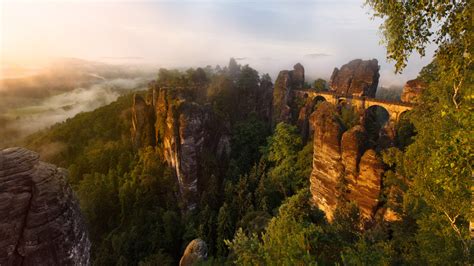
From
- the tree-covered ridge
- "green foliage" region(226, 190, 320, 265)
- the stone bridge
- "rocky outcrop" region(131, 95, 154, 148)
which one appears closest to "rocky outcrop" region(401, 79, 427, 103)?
the stone bridge

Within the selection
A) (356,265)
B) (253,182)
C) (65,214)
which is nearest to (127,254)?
(253,182)

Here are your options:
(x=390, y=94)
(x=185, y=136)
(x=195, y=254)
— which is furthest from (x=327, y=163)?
(x=390, y=94)

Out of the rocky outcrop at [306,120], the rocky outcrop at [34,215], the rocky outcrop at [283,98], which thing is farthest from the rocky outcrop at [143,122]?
the rocky outcrop at [34,215]

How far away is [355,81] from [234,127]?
23.0 m

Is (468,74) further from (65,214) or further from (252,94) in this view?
(252,94)

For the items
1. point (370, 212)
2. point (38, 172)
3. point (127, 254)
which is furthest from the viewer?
point (127, 254)

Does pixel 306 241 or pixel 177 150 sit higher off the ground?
pixel 306 241

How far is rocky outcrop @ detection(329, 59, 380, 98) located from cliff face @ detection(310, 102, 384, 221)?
62.8ft

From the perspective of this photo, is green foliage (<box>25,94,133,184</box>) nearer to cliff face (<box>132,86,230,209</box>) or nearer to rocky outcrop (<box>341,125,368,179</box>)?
cliff face (<box>132,86,230,209</box>)

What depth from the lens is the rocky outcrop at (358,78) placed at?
46203 millimetres

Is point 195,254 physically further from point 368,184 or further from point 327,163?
point 327,163

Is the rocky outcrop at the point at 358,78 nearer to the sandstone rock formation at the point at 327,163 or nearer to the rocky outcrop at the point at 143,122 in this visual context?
the sandstone rock formation at the point at 327,163

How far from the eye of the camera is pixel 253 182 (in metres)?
37.8

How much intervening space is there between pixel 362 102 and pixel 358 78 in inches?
214
